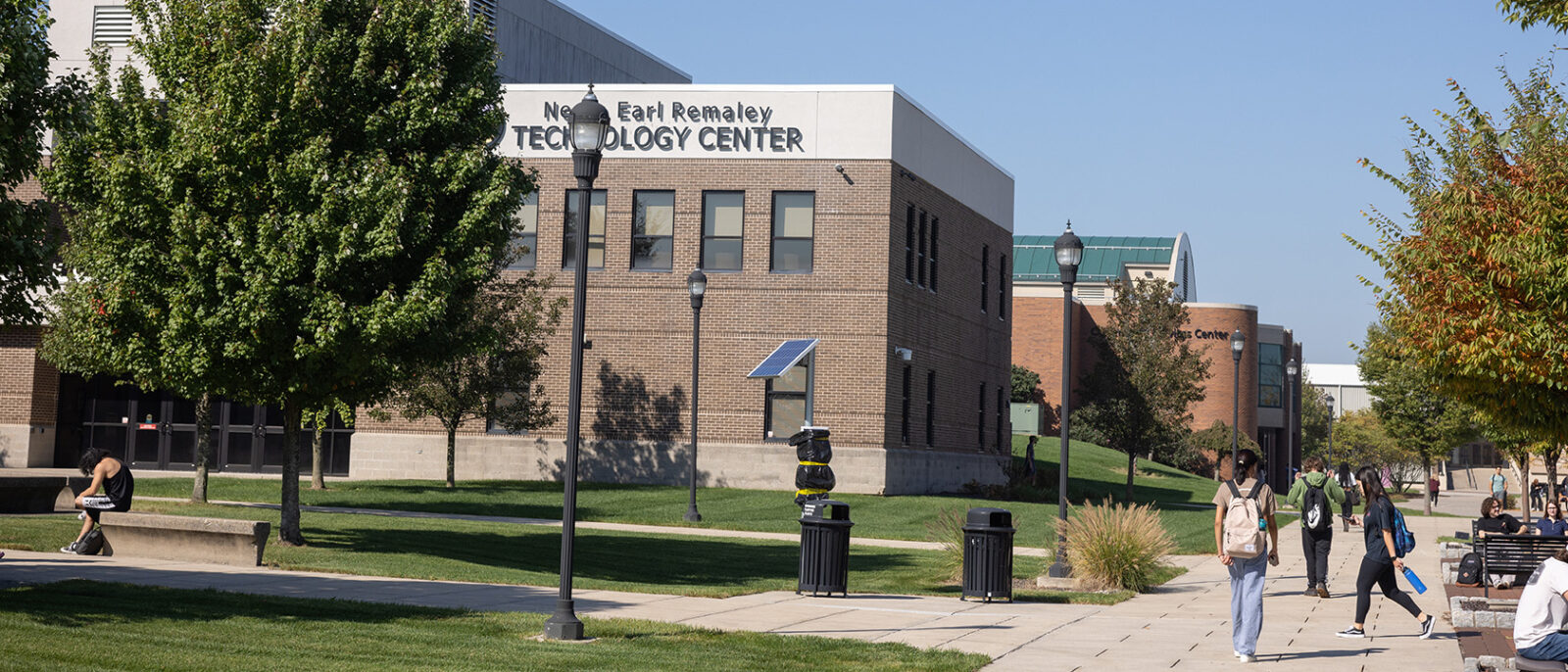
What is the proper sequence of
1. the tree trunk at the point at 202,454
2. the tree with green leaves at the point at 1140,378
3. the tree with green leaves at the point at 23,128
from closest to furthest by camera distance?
1. the tree with green leaves at the point at 23,128
2. the tree trunk at the point at 202,454
3. the tree with green leaves at the point at 1140,378

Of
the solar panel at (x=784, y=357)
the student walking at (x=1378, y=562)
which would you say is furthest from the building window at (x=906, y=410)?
the student walking at (x=1378, y=562)

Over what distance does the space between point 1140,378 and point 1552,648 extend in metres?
35.5

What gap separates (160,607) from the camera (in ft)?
39.7

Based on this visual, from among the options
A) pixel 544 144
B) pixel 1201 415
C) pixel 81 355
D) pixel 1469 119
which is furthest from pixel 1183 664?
pixel 1201 415

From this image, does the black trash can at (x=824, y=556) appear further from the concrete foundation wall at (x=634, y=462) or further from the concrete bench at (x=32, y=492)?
the concrete foundation wall at (x=634, y=462)

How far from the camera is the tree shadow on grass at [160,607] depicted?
37.2 feet

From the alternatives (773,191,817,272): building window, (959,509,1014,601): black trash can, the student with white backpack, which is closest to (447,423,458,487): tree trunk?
(773,191,817,272): building window

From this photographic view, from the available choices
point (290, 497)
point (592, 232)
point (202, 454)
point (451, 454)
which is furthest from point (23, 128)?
point (592, 232)

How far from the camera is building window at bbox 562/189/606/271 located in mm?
36156

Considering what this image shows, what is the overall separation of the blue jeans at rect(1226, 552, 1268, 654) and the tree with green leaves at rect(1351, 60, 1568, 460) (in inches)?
204

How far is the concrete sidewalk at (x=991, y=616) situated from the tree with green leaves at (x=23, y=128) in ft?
9.60

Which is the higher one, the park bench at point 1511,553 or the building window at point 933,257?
the building window at point 933,257

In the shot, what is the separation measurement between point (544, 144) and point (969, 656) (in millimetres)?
27386

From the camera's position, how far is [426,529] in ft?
73.8
